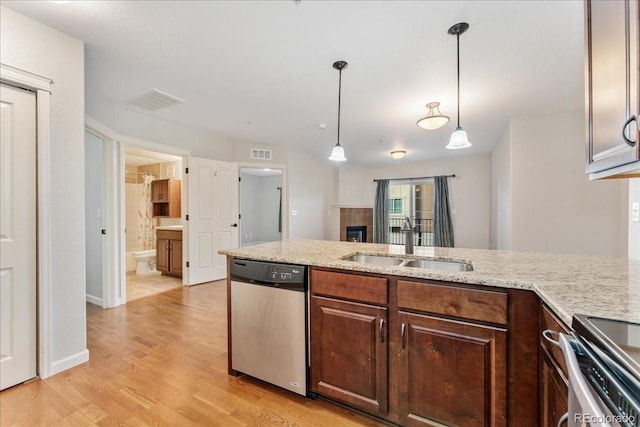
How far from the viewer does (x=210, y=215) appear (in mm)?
4637

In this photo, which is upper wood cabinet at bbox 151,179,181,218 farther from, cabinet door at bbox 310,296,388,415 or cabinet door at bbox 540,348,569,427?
cabinet door at bbox 540,348,569,427

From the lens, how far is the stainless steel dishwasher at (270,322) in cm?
174

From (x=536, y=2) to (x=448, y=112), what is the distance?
6.49 feet

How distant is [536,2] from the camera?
5.94 ft

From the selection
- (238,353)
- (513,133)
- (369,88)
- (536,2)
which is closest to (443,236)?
(513,133)

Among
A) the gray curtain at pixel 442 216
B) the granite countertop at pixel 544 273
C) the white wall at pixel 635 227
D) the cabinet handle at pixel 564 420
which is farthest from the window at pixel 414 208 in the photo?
the cabinet handle at pixel 564 420

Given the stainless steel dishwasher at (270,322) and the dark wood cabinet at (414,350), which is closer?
the dark wood cabinet at (414,350)

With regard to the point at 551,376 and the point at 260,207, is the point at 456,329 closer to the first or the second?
the point at 551,376

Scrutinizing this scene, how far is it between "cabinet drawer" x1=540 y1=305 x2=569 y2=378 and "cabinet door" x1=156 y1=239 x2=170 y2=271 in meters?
5.17

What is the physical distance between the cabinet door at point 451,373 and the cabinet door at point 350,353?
12 centimetres

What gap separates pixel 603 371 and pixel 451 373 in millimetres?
772

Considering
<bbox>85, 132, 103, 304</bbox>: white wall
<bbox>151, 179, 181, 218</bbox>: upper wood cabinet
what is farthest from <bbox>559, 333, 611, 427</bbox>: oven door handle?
<bbox>151, 179, 181, 218</bbox>: upper wood cabinet

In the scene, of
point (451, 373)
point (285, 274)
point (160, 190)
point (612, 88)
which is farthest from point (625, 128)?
point (160, 190)

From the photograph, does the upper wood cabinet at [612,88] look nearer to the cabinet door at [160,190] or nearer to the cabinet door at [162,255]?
the cabinet door at [162,255]
